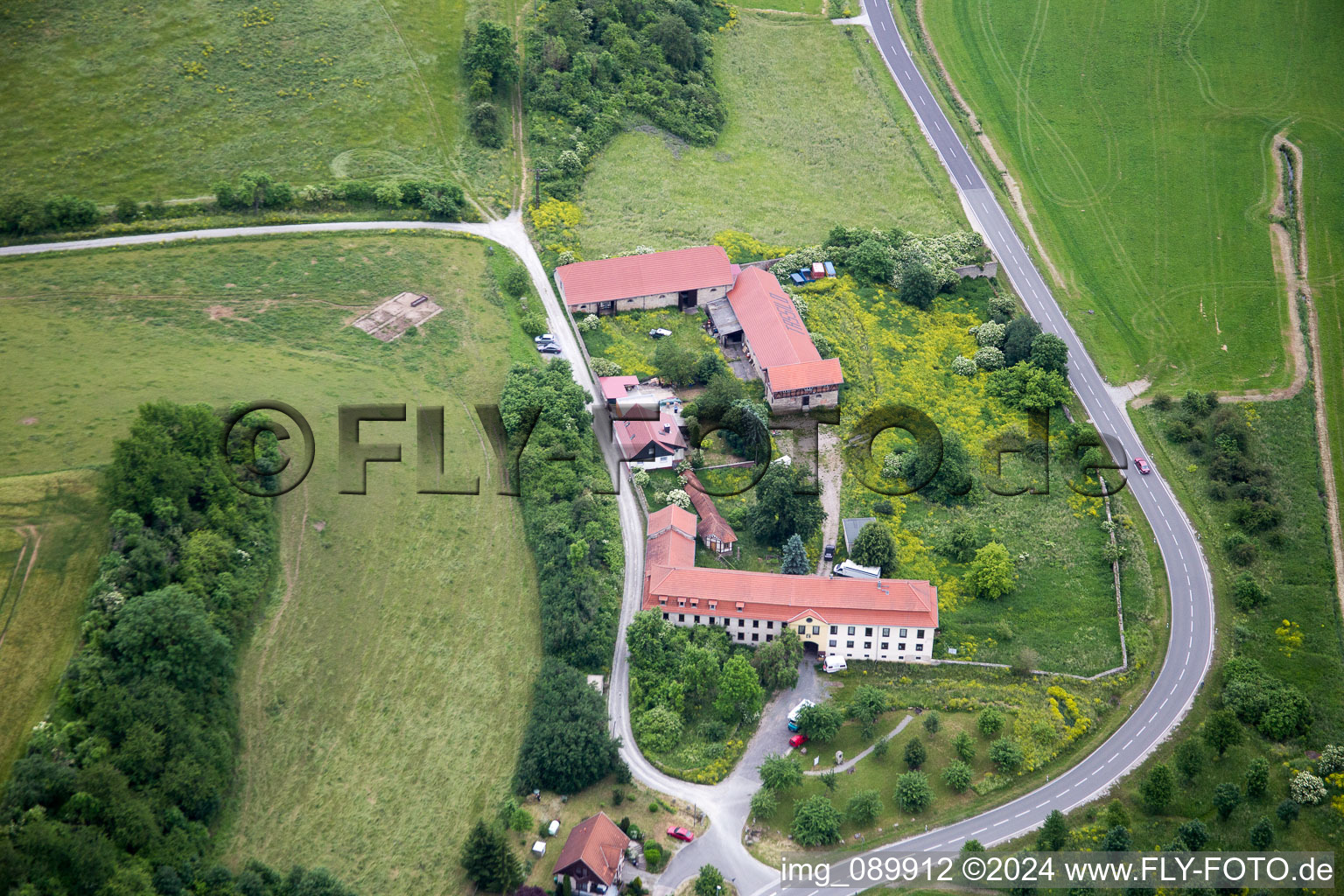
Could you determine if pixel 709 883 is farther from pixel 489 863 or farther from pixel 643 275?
pixel 643 275

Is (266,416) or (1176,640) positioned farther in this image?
(266,416)

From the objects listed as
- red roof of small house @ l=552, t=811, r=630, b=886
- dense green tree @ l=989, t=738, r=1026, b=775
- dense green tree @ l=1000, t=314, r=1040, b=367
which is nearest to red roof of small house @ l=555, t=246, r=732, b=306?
dense green tree @ l=1000, t=314, r=1040, b=367

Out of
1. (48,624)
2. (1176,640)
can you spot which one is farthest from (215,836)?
(1176,640)

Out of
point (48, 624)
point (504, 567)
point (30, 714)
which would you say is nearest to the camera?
point (30, 714)

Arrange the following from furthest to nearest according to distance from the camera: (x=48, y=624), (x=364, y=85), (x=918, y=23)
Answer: (x=918, y=23) < (x=364, y=85) < (x=48, y=624)

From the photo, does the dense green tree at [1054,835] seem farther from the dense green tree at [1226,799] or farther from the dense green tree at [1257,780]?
the dense green tree at [1257,780]

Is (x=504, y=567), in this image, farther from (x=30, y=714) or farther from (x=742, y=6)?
(x=742, y=6)
